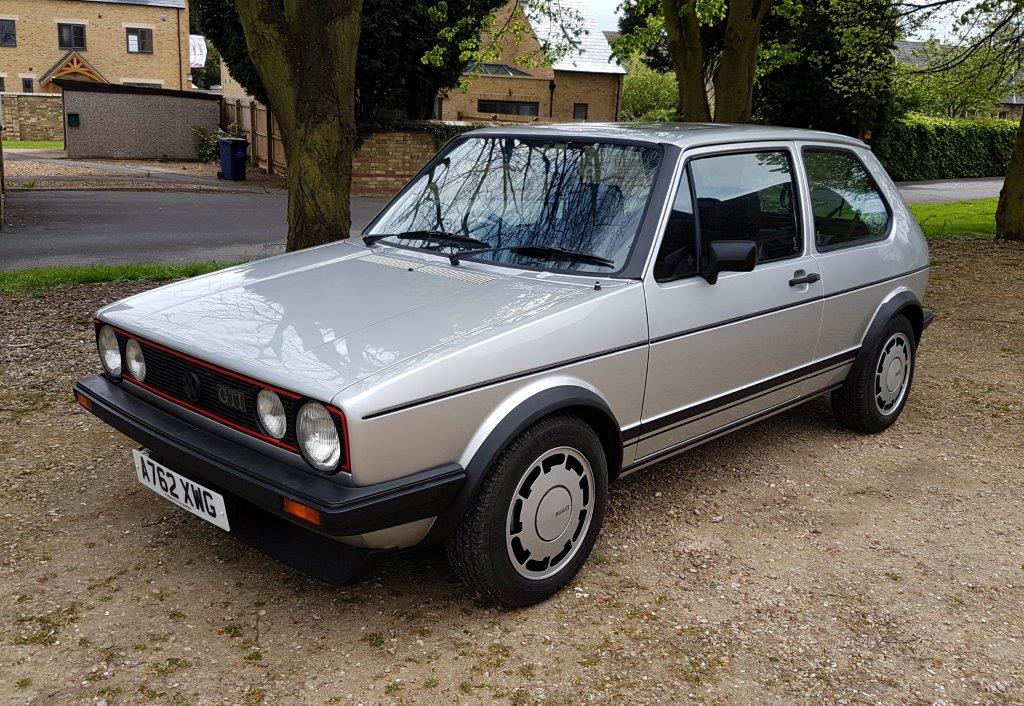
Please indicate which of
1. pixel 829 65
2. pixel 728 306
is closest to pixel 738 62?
pixel 728 306

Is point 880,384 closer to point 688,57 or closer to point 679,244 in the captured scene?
point 679,244

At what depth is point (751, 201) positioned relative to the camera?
14.6 feet

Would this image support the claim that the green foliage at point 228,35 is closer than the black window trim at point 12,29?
Yes

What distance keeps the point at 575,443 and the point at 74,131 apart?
2920cm

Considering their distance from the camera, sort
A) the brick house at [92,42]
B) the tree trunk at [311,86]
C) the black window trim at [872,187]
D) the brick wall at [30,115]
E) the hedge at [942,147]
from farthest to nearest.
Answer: the brick house at [92,42], the brick wall at [30,115], the hedge at [942,147], the tree trunk at [311,86], the black window trim at [872,187]

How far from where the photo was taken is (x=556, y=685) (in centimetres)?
309

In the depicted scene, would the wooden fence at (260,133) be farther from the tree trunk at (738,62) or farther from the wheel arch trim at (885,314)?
the wheel arch trim at (885,314)

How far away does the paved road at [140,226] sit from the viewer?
39.0ft

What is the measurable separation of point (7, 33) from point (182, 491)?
173 ft

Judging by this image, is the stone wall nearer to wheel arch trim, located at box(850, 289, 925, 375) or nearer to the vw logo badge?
wheel arch trim, located at box(850, 289, 925, 375)

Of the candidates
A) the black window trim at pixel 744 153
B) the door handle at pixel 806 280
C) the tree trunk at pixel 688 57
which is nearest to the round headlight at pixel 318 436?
the black window trim at pixel 744 153

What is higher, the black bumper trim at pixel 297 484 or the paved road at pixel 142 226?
the black bumper trim at pixel 297 484

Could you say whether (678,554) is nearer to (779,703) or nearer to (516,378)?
(779,703)

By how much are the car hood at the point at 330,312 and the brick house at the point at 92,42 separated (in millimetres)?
48276
